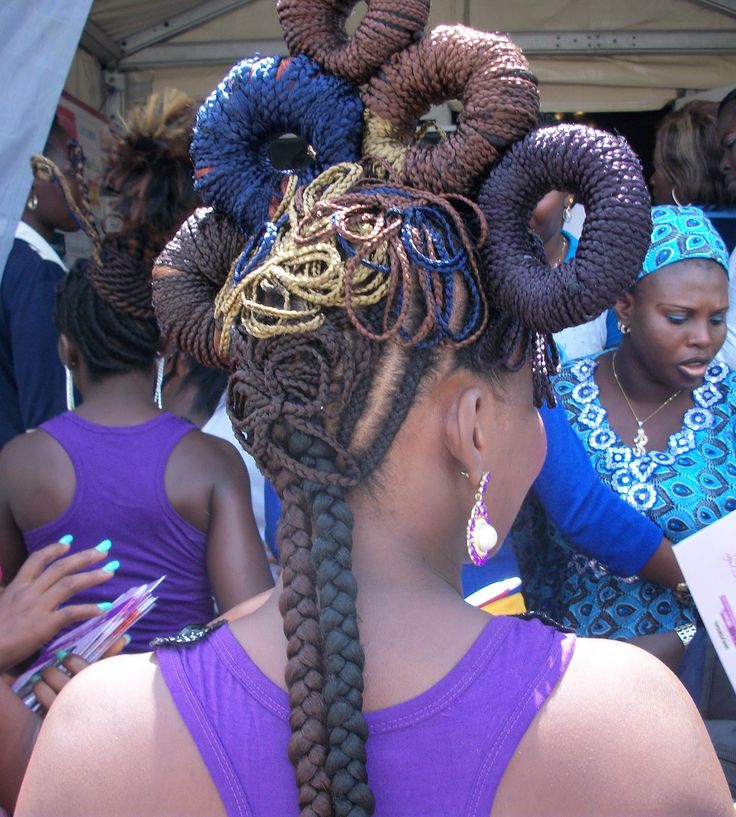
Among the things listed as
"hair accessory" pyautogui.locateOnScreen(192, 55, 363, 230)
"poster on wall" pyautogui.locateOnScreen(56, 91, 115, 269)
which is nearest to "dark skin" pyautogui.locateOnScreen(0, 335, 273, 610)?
"hair accessory" pyautogui.locateOnScreen(192, 55, 363, 230)

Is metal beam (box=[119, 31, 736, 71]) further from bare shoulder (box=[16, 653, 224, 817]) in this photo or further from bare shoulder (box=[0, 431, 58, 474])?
bare shoulder (box=[16, 653, 224, 817])

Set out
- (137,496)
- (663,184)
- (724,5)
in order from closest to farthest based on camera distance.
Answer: (137,496)
(663,184)
(724,5)

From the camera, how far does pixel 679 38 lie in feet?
14.8

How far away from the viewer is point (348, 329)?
104cm

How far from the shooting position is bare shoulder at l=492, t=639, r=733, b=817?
90 centimetres

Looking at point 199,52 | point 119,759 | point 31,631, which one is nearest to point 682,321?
point 31,631

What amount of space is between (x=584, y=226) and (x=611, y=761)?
63 cm

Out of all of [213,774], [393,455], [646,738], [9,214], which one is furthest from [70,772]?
[9,214]

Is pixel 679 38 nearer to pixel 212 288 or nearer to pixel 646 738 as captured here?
pixel 212 288

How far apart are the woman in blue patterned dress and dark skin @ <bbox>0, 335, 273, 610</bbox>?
0.72 meters

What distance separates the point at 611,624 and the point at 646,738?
4.18ft

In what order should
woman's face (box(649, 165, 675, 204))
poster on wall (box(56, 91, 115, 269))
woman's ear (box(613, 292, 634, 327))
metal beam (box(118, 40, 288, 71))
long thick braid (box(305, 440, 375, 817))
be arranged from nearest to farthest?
long thick braid (box(305, 440, 375, 817)), woman's ear (box(613, 292, 634, 327)), woman's face (box(649, 165, 675, 204)), poster on wall (box(56, 91, 115, 269)), metal beam (box(118, 40, 288, 71))

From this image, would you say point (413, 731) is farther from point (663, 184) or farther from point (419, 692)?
point (663, 184)

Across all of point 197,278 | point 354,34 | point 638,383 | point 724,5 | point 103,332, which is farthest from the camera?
point 724,5
